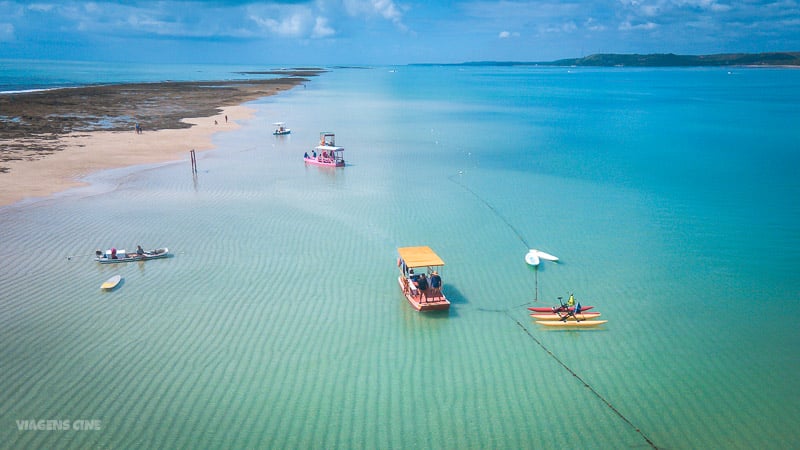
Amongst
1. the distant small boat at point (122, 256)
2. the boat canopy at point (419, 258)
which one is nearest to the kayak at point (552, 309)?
the boat canopy at point (419, 258)

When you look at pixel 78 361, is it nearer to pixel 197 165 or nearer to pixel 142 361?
pixel 142 361

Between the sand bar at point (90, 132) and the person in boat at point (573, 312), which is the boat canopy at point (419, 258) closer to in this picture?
the person in boat at point (573, 312)

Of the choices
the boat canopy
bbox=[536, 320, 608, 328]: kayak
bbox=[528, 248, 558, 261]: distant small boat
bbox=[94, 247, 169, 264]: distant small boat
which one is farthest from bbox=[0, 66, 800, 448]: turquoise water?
the boat canopy

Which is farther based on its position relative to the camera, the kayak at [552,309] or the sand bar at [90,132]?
the sand bar at [90,132]

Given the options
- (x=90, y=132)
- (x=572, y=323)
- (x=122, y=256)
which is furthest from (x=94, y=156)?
(x=572, y=323)
